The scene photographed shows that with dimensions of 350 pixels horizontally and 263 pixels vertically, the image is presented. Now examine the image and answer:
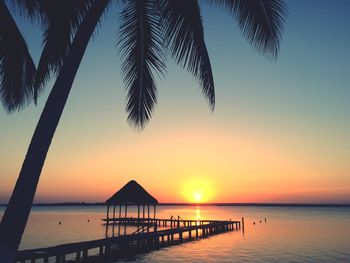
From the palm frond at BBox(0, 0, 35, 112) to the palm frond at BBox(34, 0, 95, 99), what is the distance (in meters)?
1.01

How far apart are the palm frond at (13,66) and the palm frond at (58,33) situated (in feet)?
3.32

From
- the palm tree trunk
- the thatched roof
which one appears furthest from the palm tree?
the thatched roof

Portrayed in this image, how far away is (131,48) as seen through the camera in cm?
725

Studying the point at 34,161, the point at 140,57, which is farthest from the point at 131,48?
the point at 34,161

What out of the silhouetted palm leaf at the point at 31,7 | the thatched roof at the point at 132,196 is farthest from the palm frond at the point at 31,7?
the thatched roof at the point at 132,196

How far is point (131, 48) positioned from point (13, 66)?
2931 mm

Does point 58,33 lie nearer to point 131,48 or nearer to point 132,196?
point 131,48

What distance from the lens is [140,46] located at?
7188 millimetres

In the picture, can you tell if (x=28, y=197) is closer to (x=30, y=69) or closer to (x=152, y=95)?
(x=152, y=95)

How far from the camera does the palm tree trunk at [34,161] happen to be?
3.85 m

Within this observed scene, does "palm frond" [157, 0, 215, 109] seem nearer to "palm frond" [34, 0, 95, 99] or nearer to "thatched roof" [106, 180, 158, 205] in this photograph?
"palm frond" [34, 0, 95, 99]

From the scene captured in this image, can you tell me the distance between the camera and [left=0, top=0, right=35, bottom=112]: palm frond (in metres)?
7.29

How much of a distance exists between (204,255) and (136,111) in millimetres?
21650

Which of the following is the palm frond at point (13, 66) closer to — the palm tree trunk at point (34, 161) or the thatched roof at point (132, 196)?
the palm tree trunk at point (34, 161)
